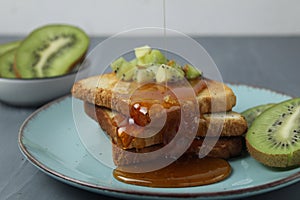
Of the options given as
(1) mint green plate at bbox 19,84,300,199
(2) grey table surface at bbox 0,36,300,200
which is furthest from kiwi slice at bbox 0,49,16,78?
(1) mint green plate at bbox 19,84,300,199

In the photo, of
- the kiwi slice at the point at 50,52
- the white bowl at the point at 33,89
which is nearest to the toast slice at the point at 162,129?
the white bowl at the point at 33,89

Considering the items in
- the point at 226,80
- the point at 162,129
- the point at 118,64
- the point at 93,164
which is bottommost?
the point at 226,80

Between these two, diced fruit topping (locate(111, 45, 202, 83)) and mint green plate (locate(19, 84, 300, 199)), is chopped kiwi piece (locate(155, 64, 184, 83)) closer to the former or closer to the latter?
diced fruit topping (locate(111, 45, 202, 83))

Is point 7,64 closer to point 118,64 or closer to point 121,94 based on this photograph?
point 118,64

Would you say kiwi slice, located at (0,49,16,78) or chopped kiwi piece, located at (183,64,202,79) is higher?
chopped kiwi piece, located at (183,64,202,79)

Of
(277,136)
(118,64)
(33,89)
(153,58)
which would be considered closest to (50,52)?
(33,89)

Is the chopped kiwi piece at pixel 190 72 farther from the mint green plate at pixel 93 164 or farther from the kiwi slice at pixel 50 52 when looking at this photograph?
the kiwi slice at pixel 50 52

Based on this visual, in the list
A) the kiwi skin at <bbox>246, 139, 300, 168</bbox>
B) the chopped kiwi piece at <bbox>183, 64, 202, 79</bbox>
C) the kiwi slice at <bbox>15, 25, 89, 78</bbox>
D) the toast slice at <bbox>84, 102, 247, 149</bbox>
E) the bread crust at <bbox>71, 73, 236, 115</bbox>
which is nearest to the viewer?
the kiwi skin at <bbox>246, 139, 300, 168</bbox>
